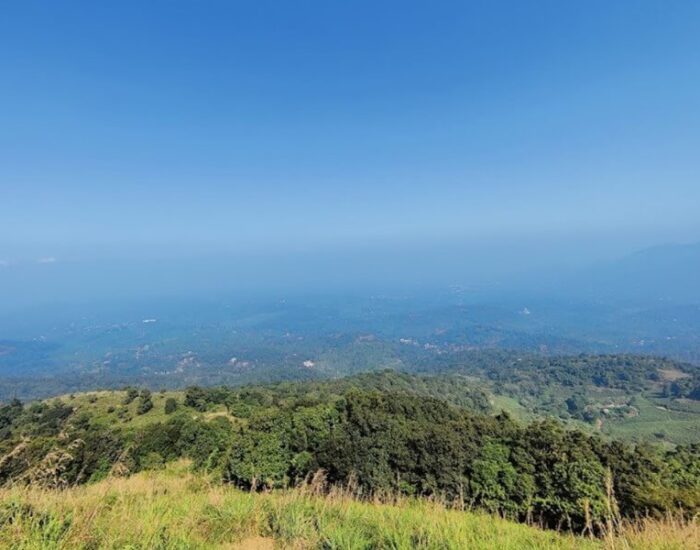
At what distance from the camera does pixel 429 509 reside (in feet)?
16.7

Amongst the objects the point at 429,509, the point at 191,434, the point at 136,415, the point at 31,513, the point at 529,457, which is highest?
the point at 31,513

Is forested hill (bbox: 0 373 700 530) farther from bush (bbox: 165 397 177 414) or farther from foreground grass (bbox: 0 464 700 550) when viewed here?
bush (bbox: 165 397 177 414)

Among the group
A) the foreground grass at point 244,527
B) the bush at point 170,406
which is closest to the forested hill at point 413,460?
the foreground grass at point 244,527

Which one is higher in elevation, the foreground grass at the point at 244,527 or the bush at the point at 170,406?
the foreground grass at the point at 244,527

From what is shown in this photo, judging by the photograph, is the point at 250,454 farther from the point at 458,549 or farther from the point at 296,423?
the point at 458,549

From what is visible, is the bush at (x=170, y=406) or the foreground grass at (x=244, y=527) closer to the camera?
the foreground grass at (x=244, y=527)

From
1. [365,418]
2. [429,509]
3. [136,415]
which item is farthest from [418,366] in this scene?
[429,509]

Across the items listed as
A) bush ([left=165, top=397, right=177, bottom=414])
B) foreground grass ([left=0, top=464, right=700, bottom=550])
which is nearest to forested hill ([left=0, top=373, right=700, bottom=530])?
foreground grass ([left=0, top=464, right=700, bottom=550])

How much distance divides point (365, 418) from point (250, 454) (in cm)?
677

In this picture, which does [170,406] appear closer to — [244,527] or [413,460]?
[413,460]

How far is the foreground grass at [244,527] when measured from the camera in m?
3.36

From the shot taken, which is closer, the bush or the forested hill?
the forested hill

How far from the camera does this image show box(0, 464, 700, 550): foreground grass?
336 cm

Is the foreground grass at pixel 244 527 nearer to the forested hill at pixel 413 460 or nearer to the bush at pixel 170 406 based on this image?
the forested hill at pixel 413 460
